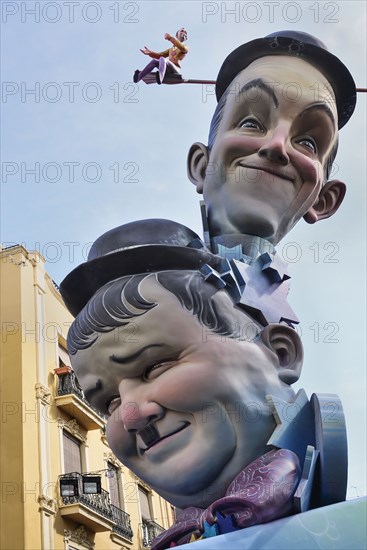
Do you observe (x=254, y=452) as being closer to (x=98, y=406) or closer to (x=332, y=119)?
(x=98, y=406)

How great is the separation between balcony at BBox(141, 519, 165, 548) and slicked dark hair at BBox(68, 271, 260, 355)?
12.2 meters

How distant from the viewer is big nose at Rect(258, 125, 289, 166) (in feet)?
14.6

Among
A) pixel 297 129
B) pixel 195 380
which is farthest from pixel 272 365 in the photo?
pixel 297 129

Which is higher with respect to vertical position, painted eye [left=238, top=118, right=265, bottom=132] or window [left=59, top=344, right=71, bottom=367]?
window [left=59, top=344, right=71, bottom=367]

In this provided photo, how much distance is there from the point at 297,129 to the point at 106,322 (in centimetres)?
166

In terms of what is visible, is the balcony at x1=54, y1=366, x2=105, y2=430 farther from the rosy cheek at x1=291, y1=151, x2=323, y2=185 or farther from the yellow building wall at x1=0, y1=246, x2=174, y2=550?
the rosy cheek at x1=291, y1=151, x2=323, y2=185

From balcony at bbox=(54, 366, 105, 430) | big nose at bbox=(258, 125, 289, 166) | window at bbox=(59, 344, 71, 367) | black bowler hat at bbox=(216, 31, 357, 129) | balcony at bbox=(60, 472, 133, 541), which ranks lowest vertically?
big nose at bbox=(258, 125, 289, 166)

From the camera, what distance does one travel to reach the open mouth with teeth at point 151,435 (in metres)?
3.77

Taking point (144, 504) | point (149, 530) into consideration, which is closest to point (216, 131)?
point (149, 530)

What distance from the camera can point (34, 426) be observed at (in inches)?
491

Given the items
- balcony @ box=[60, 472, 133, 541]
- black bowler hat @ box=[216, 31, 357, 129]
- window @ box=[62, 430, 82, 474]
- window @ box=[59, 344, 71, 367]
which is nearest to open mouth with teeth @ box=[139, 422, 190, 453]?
black bowler hat @ box=[216, 31, 357, 129]

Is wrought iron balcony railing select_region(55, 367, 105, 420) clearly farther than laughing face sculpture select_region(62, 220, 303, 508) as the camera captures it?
Yes

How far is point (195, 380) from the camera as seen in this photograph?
368 cm

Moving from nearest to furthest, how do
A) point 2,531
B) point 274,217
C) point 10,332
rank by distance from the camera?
point 274,217 < point 2,531 < point 10,332
